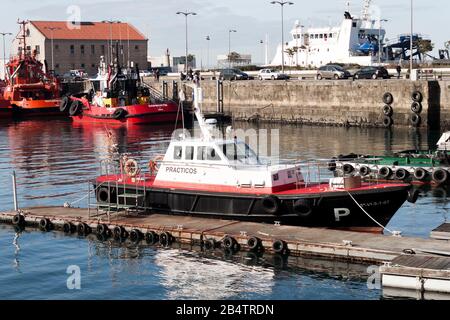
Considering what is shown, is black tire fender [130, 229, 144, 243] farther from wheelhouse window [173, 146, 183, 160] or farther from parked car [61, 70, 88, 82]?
parked car [61, 70, 88, 82]

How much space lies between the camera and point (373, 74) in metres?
63.0

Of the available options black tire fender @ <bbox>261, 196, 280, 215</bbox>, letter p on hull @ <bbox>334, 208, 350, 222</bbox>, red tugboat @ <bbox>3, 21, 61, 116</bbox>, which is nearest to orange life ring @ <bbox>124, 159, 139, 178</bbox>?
black tire fender @ <bbox>261, 196, 280, 215</bbox>

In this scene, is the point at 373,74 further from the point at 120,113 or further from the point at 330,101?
the point at 120,113

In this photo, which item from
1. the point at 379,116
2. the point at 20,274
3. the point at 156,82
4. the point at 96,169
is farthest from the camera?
the point at 156,82

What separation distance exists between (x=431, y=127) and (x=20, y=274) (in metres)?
38.0

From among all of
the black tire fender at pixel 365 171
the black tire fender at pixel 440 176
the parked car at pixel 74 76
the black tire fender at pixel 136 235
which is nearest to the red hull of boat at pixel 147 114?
the parked car at pixel 74 76

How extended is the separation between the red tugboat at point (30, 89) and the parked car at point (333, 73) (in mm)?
28092

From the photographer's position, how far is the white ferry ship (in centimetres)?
8438

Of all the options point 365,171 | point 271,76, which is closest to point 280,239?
point 365,171

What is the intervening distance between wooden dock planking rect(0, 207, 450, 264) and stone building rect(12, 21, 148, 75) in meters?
86.6

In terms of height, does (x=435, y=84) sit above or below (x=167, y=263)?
above

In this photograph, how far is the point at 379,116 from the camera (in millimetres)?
56500

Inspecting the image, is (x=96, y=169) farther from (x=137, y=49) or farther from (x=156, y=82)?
(x=137, y=49)
